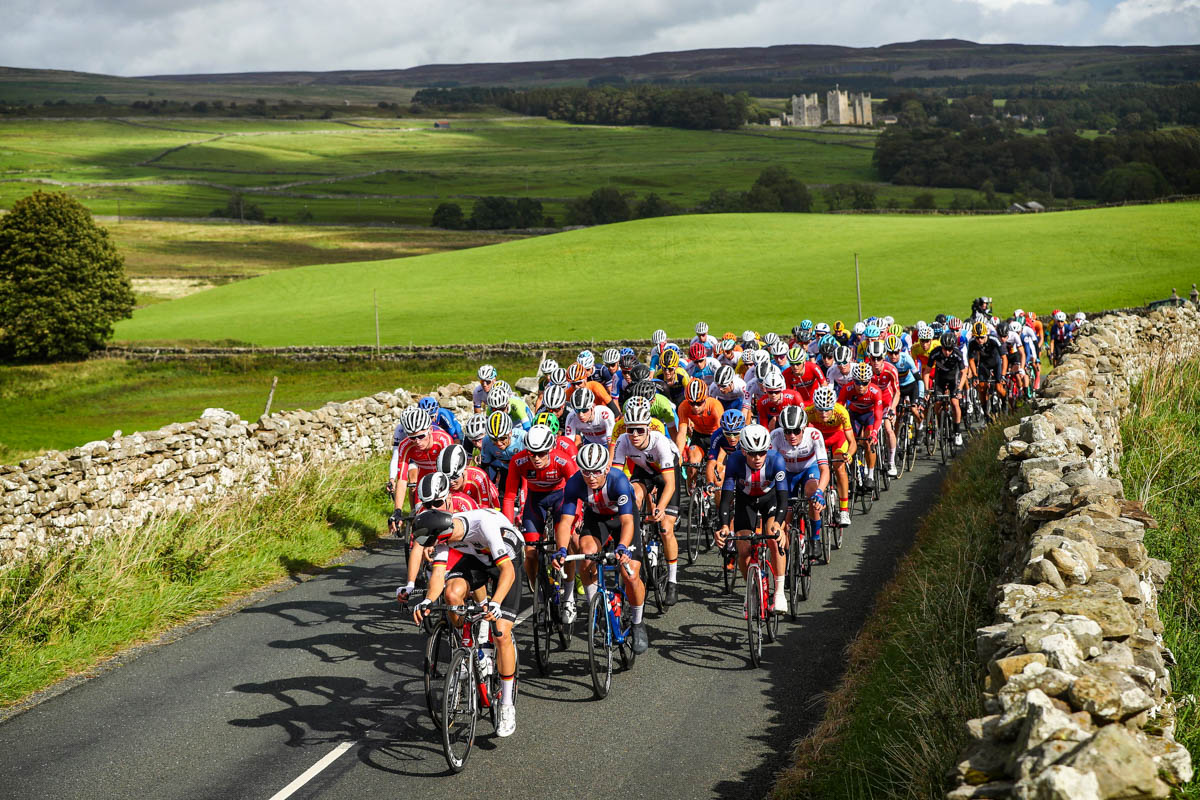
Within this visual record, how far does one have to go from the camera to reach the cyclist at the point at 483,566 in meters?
8.38

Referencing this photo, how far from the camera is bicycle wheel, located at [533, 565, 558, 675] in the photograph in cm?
1032

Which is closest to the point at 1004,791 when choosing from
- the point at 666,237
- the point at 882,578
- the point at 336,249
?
the point at 882,578

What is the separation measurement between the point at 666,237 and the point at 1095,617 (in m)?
82.6

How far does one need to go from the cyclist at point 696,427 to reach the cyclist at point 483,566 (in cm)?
634

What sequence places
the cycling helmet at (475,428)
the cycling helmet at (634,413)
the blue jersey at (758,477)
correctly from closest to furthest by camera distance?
the blue jersey at (758,477), the cycling helmet at (634,413), the cycling helmet at (475,428)

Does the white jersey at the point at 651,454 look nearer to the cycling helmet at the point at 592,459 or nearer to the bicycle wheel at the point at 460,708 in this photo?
the cycling helmet at the point at 592,459

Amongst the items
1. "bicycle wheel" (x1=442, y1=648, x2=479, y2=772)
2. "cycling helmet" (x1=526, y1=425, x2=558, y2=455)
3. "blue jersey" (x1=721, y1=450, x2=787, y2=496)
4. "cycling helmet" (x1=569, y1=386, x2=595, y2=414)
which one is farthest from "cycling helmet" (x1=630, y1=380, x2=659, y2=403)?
"bicycle wheel" (x1=442, y1=648, x2=479, y2=772)

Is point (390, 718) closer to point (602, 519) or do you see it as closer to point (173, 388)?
point (602, 519)

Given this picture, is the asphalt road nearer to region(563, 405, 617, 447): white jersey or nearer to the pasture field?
region(563, 405, 617, 447): white jersey

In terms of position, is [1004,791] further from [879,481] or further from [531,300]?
[531,300]

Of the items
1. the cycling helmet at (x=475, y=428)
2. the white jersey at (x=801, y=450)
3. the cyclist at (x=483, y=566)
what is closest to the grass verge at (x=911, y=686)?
the white jersey at (x=801, y=450)

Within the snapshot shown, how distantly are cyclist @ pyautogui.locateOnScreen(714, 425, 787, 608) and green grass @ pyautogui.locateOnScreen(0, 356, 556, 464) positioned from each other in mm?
33793

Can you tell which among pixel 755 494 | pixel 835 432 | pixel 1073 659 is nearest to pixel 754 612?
pixel 755 494

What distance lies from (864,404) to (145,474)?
11.0 metres
